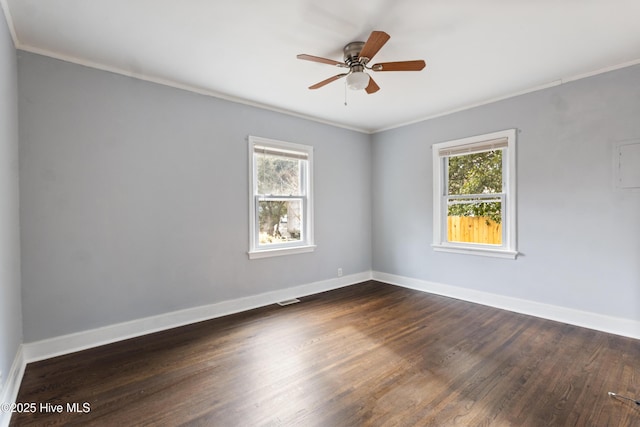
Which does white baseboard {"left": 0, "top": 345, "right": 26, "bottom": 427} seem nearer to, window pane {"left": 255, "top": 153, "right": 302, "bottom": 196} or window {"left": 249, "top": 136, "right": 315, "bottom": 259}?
window {"left": 249, "top": 136, "right": 315, "bottom": 259}

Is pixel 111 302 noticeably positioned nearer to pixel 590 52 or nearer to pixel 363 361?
pixel 363 361

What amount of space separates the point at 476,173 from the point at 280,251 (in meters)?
2.86

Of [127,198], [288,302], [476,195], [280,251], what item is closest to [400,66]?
[476,195]

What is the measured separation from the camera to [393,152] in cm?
490

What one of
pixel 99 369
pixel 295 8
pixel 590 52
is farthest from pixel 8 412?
pixel 590 52

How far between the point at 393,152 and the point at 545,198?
2.21 m

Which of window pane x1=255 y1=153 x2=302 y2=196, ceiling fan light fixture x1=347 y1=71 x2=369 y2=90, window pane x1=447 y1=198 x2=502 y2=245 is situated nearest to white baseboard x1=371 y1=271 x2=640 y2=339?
window pane x1=447 y1=198 x2=502 y2=245

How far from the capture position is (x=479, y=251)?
3904 mm

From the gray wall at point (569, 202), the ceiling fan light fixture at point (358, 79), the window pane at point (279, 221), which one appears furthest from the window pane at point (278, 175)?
the gray wall at point (569, 202)

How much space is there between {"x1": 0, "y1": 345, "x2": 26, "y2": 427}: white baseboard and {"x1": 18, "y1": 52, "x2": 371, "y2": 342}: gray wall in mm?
231

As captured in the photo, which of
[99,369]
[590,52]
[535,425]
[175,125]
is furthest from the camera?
[175,125]

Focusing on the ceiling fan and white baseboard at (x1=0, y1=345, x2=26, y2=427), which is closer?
white baseboard at (x1=0, y1=345, x2=26, y2=427)

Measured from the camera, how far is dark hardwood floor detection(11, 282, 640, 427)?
1.82 m

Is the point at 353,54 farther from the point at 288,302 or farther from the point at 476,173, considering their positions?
the point at 288,302
